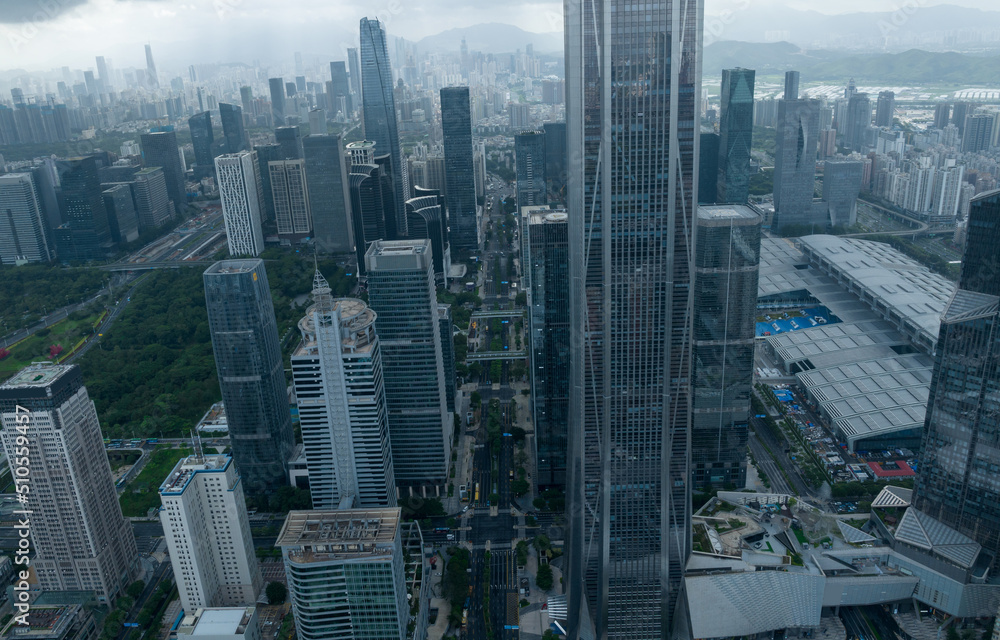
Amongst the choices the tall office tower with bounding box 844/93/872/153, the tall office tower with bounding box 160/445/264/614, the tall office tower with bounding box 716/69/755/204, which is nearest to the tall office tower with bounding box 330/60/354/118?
the tall office tower with bounding box 716/69/755/204

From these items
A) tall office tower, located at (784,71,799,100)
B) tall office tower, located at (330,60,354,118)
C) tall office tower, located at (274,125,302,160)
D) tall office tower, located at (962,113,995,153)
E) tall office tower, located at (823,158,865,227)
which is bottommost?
tall office tower, located at (823,158,865,227)

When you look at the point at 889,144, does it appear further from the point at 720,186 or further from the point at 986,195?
the point at 986,195

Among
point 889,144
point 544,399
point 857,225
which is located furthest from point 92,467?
point 889,144

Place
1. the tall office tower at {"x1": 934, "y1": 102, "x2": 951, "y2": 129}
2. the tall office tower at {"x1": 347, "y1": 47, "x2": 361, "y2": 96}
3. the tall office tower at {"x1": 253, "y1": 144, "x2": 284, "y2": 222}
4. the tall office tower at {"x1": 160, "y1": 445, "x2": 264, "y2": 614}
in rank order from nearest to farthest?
the tall office tower at {"x1": 160, "y1": 445, "x2": 264, "y2": 614}, the tall office tower at {"x1": 253, "y1": 144, "x2": 284, "y2": 222}, the tall office tower at {"x1": 934, "y1": 102, "x2": 951, "y2": 129}, the tall office tower at {"x1": 347, "y1": 47, "x2": 361, "y2": 96}

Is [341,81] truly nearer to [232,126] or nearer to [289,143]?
[232,126]

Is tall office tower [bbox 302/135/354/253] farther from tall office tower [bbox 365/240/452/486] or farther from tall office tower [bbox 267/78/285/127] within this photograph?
tall office tower [bbox 267/78/285/127]

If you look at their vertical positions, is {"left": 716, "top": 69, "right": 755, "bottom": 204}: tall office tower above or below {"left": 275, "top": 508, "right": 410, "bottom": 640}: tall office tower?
above

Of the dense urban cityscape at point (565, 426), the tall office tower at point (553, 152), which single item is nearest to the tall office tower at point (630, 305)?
the dense urban cityscape at point (565, 426)

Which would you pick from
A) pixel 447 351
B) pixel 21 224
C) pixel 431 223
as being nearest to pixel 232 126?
pixel 21 224

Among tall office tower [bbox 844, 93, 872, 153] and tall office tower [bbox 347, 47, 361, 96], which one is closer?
tall office tower [bbox 844, 93, 872, 153]
